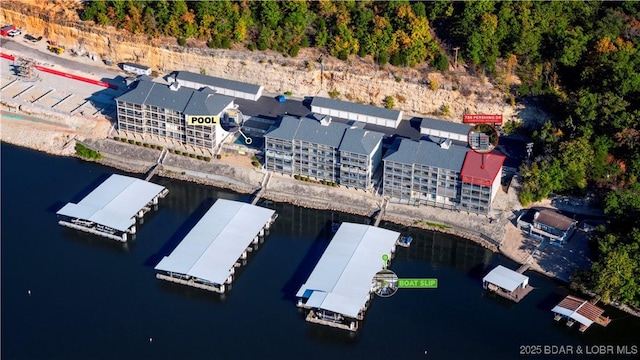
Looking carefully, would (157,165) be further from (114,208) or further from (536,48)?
(536,48)

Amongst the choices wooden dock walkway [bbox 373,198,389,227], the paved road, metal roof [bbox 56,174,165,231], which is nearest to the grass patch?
the paved road

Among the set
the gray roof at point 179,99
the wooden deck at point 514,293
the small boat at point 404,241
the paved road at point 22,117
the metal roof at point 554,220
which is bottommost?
the wooden deck at point 514,293

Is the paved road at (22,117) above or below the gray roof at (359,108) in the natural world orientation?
below

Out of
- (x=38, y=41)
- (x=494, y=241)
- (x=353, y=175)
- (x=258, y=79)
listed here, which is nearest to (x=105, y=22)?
Result: (x=38, y=41)

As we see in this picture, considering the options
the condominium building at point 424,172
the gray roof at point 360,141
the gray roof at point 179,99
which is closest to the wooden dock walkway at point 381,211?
the condominium building at point 424,172

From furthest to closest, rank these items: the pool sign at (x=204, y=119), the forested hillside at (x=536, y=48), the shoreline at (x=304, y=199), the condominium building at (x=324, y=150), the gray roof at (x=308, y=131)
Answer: the pool sign at (x=204, y=119) → the gray roof at (x=308, y=131) → the condominium building at (x=324, y=150) → the forested hillside at (x=536, y=48) → the shoreline at (x=304, y=199)

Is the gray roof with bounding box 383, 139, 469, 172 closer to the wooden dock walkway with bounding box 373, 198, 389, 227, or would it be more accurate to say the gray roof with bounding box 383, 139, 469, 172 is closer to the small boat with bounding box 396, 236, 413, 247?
the wooden dock walkway with bounding box 373, 198, 389, 227

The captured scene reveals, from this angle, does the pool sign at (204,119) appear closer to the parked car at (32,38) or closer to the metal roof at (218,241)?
the metal roof at (218,241)

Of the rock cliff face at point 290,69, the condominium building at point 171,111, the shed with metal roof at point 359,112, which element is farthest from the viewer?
the rock cliff face at point 290,69
